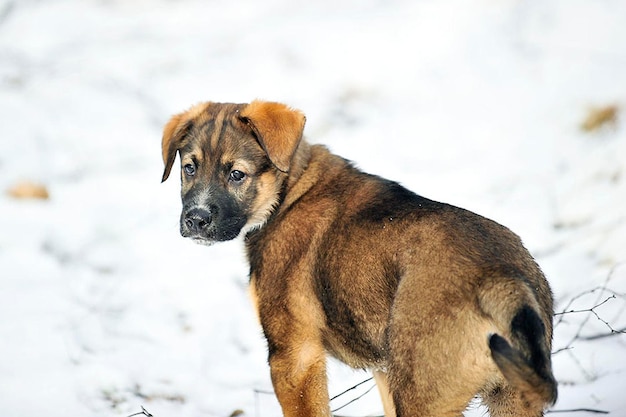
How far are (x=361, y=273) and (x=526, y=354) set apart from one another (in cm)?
102

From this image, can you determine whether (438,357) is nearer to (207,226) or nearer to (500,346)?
(500,346)

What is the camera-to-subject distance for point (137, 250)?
23.9 feet

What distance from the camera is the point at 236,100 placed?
848 cm

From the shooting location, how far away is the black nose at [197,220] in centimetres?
494

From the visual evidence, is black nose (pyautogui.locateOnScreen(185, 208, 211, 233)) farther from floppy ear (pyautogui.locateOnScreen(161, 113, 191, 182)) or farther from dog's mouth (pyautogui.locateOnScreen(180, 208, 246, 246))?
floppy ear (pyautogui.locateOnScreen(161, 113, 191, 182))

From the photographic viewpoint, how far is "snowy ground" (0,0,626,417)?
19.8 feet

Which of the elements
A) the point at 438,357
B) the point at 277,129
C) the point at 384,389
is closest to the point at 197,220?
the point at 277,129

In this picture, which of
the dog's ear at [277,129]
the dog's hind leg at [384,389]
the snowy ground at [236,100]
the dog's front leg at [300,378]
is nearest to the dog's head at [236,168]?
the dog's ear at [277,129]

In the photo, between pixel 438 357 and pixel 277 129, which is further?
pixel 277 129

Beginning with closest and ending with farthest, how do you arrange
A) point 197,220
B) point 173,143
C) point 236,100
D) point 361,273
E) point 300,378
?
point 361,273 < point 300,378 < point 197,220 < point 173,143 < point 236,100

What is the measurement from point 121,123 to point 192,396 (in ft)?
11.1

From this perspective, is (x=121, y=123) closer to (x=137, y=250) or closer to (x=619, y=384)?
(x=137, y=250)

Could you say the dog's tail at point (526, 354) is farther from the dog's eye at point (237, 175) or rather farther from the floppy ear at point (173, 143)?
the floppy ear at point (173, 143)

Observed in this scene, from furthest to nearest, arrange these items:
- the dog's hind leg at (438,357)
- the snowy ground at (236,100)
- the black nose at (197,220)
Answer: the snowy ground at (236,100) → the black nose at (197,220) → the dog's hind leg at (438,357)
